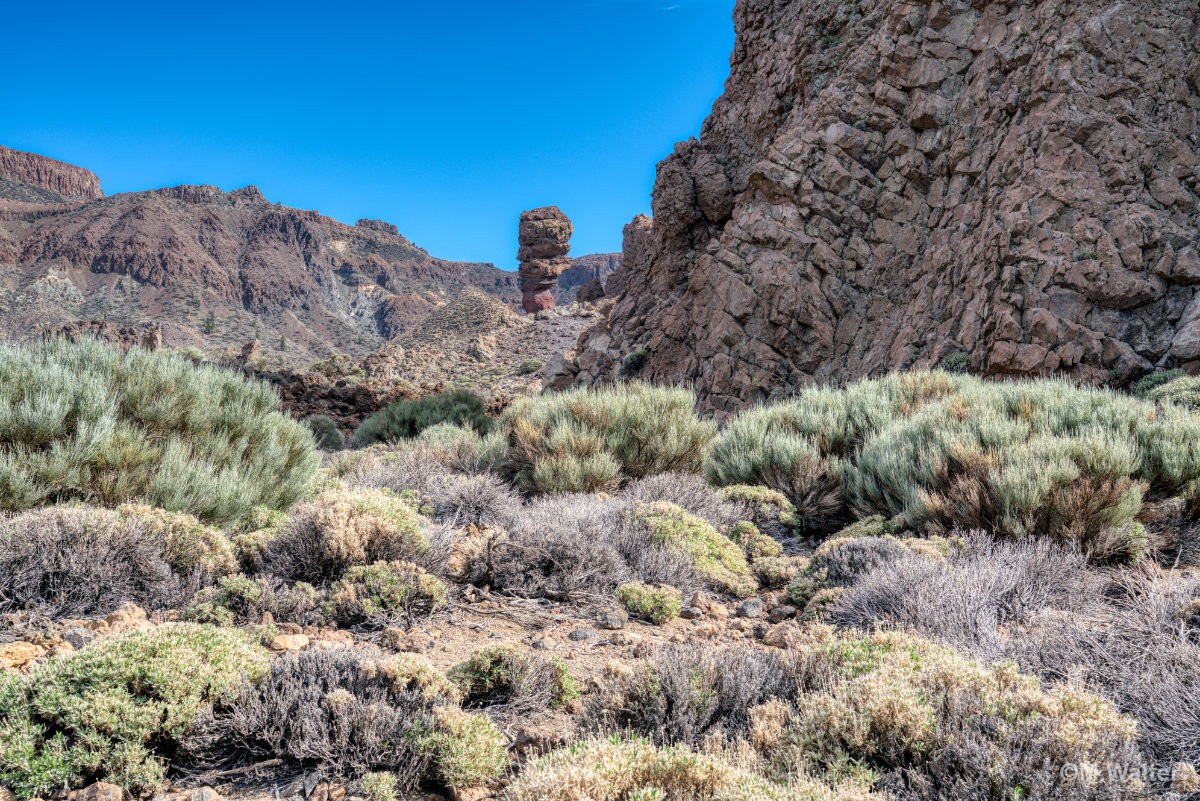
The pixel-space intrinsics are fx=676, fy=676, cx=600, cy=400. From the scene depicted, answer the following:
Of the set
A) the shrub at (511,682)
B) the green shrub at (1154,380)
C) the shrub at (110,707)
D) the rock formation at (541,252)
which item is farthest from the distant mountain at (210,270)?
the shrub at (511,682)

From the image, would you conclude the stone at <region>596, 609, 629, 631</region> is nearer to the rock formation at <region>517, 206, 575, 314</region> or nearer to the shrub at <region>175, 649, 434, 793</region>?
the shrub at <region>175, 649, 434, 793</region>

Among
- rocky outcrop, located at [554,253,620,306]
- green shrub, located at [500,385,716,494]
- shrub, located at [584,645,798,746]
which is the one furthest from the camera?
rocky outcrop, located at [554,253,620,306]

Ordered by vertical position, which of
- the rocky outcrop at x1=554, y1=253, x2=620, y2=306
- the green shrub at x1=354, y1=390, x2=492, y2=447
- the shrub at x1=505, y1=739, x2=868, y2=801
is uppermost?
the rocky outcrop at x1=554, y1=253, x2=620, y2=306

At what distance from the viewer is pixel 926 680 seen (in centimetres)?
224

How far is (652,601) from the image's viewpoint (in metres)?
3.94

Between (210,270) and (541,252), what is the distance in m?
43.5

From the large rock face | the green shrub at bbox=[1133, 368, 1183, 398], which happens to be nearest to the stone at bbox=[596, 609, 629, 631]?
the green shrub at bbox=[1133, 368, 1183, 398]

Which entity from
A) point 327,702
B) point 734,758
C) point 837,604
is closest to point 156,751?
point 327,702

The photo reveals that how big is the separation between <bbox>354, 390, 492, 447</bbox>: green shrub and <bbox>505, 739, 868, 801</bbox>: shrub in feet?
44.2

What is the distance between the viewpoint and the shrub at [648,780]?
1.72 meters

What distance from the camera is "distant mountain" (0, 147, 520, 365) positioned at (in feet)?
204

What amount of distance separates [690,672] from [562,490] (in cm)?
474

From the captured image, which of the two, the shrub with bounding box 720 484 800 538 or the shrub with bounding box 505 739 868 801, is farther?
the shrub with bounding box 720 484 800 538

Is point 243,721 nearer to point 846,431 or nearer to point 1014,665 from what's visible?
point 1014,665
